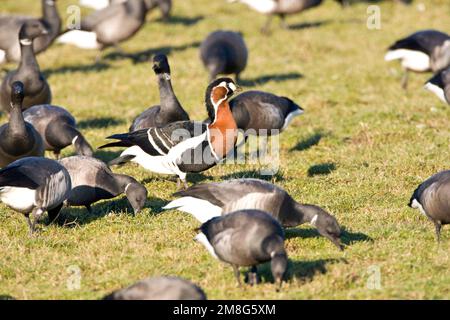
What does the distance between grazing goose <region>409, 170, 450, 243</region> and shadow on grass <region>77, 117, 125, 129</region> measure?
793cm

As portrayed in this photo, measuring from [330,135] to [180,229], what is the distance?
17.9 feet

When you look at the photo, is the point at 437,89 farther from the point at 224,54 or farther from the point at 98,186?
the point at 98,186

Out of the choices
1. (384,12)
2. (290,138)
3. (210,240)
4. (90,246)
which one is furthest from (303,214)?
(384,12)

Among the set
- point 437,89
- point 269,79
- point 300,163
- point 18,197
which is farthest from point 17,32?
point 18,197

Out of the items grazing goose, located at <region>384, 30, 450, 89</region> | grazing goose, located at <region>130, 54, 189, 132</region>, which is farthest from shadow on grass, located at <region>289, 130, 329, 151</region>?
grazing goose, located at <region>384, 30, 450, 89</region>

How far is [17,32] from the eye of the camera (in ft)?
64.0

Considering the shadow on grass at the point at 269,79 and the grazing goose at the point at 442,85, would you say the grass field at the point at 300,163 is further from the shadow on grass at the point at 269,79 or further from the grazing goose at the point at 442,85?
the grazing goose at the point at 442,85

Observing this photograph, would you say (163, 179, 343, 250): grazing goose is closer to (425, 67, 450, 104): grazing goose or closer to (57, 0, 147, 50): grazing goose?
(425, 67, 450, 104): grazing goose

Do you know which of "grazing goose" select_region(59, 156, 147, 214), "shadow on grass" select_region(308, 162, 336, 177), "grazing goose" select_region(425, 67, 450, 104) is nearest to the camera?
"grazing goose" select_region(59, 156, 147, 214)

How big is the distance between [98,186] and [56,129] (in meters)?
2.63

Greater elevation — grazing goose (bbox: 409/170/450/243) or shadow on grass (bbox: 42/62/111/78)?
grazing goose (bbox: 409/170/450/243)

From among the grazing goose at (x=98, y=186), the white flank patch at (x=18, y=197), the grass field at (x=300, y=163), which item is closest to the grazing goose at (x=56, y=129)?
the grass field at (x=300, y=163)

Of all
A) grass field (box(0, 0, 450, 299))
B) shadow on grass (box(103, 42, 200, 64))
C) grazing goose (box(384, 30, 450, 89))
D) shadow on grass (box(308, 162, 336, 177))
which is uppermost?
grazing goose (box(384, 30, 450, 89))

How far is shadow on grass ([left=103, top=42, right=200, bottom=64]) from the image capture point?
21.6 meters
